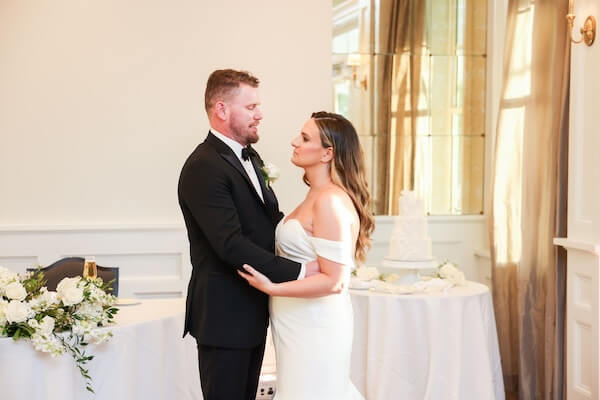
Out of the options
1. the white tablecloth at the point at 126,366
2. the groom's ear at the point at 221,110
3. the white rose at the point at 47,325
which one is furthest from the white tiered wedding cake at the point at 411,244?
the white rose at the point at 47,325

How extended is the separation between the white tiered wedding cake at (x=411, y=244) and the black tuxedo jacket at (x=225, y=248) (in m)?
1.84

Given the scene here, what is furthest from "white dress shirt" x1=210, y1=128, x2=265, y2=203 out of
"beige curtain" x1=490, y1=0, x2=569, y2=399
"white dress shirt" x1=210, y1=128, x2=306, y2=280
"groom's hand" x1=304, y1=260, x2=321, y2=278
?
"beige curtain" x1=490, y1=0, x2=569, y2=399

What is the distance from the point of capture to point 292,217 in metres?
3.07

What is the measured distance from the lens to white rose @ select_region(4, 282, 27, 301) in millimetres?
3035

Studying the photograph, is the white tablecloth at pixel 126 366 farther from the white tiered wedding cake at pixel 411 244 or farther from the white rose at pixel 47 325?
the white tiered wedding cake at pixel 411 244

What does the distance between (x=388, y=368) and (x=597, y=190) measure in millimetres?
1526

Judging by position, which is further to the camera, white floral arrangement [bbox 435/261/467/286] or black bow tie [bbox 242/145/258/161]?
white floral arrangement [bbox 435/261/467/286]

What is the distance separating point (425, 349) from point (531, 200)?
134cm

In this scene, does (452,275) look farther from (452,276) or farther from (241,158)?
(241,158)

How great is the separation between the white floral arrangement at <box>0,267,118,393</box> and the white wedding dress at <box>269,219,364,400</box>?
74 cm

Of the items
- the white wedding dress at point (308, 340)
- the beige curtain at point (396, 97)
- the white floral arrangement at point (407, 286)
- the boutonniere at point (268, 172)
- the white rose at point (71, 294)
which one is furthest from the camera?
the beige curtain at point (396, 97)

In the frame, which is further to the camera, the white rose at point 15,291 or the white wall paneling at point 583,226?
the white wall paneling at point 583,226

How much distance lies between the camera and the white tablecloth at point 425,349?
14.5 feet

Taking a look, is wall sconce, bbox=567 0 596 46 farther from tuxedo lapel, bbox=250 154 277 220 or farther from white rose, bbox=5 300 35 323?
white rose, bbox=5 300 35 323
